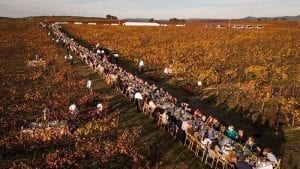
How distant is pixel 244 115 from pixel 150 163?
10.00 meters

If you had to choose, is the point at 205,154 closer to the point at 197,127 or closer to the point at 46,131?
the point at 197,127

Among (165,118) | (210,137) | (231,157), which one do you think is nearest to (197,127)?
(210,137)

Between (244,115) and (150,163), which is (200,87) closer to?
(244,115)

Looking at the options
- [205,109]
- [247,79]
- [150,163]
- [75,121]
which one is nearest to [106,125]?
[75,121]

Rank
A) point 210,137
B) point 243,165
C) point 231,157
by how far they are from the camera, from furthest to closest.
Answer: point 210,137, point 231,157, point 243,165

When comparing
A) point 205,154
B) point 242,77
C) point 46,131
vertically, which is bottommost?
point 205,154

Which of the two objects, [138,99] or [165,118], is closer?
[165,118]

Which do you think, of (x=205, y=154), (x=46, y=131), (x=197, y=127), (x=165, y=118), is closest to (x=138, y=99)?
(x=165, y=118)

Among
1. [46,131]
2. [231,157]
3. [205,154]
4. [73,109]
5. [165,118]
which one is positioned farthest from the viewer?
[73,109]

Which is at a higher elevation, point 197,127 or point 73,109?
point 73,109

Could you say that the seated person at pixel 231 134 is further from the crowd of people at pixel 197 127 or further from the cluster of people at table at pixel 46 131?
Answer: the cluster of people at table at pixel 46 131

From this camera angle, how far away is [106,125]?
73.8 ft

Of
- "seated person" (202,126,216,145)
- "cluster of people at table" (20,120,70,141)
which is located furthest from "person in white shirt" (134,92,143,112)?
"seated person" (202,126,216,145)

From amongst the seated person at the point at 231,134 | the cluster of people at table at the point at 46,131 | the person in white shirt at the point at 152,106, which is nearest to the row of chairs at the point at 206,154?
the seated person at the point at 231,134
